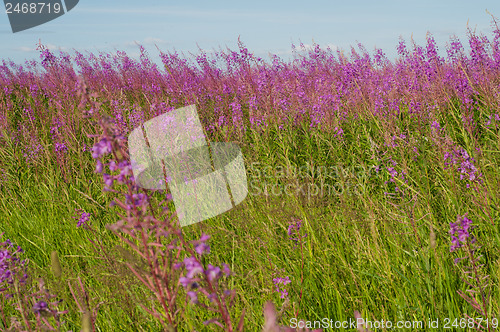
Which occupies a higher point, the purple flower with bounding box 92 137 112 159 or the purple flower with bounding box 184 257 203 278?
the purple flower with bounding box 92 137 112 159

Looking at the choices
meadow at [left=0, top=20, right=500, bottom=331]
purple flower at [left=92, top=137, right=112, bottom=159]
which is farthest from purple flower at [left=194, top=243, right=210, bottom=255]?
purple flower at [left=92, top=137, right=112, bottom=159]

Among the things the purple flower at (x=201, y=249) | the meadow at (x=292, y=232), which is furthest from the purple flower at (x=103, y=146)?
the purple flower at (x=201, y=249)

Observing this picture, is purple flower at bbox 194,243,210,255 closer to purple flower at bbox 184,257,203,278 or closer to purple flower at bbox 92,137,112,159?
purple flower at bbox 184,257,203,278

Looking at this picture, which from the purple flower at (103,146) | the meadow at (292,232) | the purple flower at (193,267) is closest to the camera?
the purple flower at (193,267)

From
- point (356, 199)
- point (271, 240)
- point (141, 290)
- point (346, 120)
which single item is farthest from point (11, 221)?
point (346, 120)

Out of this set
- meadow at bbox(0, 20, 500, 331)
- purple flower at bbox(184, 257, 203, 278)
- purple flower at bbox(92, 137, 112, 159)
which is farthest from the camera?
meadow at bbox(0, 20, 500, 331)

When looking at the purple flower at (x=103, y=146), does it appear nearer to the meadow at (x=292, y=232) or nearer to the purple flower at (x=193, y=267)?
the meadow at (x=292, y=232)

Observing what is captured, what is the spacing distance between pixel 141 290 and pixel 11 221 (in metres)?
1.86

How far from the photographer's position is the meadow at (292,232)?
1.07 meters

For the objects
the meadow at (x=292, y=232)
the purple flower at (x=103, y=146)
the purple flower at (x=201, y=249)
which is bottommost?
the meadow at (x=292, y=232)

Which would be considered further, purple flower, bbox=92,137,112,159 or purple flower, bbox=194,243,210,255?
purple flower, bbox=92,137,112,159

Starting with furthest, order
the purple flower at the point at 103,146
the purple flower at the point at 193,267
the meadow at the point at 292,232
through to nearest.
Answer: the meadow at the point at 292,232 < the purple flower at the point at 103,146 < the purple flower at the point at 193,267

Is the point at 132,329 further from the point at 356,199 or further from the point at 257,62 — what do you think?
the point at 257,62

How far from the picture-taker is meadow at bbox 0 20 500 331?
107 cm
